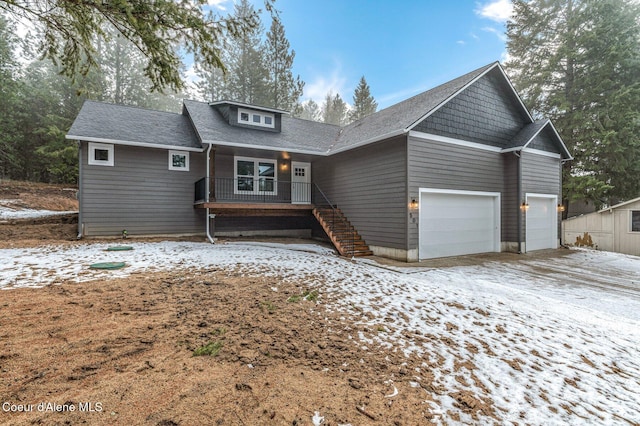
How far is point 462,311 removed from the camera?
14.7ft

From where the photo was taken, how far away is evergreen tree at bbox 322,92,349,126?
108 feet

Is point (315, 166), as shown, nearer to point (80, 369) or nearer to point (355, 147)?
point (355, 147)

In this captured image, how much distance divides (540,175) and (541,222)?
1994 millimetres

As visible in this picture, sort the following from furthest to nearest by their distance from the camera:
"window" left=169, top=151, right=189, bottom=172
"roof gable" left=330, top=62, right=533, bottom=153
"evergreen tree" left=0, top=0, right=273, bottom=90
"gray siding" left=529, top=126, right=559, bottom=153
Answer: "window" left=169, top=151, right=189, bottom=172, "gray siding" left=529, top=126, right=559, bottom=153, "roof gable" left=330, top=62, right=533, bottom=153, "evergreen tree" left=0, top=0, right=273, bottom=90

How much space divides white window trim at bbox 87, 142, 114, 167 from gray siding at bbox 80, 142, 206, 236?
0.40ft

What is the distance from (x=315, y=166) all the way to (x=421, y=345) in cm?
1101

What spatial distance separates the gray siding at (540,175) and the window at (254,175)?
10.2 m

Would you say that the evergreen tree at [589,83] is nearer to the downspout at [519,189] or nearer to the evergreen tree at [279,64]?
the downspout at [519,189]

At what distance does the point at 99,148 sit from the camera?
10.1 m

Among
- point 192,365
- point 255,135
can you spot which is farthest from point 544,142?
point 192,365

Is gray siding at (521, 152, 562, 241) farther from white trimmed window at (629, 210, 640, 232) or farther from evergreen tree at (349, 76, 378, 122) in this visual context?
evergreen tree at (349, 76, 378, 122)

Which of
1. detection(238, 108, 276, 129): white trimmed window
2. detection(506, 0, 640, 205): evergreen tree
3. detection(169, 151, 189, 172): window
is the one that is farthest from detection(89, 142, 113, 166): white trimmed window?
detection(506, 0, 640, 205): evergreen tree

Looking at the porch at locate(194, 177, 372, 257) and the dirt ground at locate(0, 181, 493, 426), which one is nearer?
the dirt ground at locate(0, 181, 493, 426)

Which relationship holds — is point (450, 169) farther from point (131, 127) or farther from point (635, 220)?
point (131, 127)
